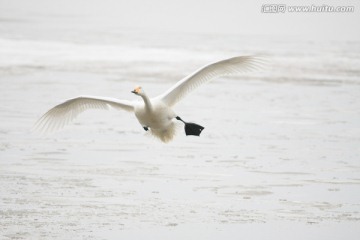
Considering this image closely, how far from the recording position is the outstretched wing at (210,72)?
13.9 metres

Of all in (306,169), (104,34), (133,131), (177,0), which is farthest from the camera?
(177,0)

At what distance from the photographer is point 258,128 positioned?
63.5 ft

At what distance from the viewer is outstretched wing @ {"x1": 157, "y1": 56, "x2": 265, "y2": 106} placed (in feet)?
45.5

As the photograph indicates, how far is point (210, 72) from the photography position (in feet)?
46.2

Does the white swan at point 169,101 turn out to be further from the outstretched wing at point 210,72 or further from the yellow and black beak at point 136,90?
the yellow and black beak at point 136,90

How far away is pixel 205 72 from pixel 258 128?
553cm

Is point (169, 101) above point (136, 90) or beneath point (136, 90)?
beneath

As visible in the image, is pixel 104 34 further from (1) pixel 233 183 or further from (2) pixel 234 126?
(1) pixel 233 183

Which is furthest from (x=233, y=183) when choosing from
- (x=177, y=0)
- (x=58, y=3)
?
(x=177, y=0)

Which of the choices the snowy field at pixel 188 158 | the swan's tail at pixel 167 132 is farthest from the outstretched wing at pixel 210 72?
the snowy field at pixel 188 158

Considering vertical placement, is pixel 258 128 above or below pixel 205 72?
below

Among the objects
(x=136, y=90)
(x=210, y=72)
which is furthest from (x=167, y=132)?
(x=136, y=90)

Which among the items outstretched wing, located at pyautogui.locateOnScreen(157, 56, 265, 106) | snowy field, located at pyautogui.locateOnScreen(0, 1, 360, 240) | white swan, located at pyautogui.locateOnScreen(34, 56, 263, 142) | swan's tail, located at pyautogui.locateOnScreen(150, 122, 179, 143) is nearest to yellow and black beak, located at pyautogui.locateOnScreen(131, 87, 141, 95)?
white swan, located at pyautogui.locateOnScreen(34, 56, 263, 142)

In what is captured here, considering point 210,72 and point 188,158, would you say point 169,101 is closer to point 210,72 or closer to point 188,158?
point 210,72
